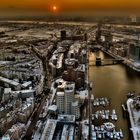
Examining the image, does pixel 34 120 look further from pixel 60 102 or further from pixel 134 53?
pixel 134 53

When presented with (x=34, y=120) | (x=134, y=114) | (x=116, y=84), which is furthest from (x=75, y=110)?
(x=116, y=84)

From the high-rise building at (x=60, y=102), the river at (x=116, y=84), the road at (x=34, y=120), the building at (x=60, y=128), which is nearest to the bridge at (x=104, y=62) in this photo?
the river at (x=116, y=84)

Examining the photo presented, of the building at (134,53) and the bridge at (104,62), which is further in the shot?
the building at (134,53)

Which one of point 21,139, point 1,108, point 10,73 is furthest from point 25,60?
point 21,139

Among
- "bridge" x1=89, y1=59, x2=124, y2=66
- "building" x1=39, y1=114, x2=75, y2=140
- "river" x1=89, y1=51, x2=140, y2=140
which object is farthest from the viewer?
"bridge" x1=89, y1=59, x2=124, y2=66

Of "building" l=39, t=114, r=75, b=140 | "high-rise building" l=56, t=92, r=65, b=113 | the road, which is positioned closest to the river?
"high-rise building" l=56, t=92, r=65, b=113

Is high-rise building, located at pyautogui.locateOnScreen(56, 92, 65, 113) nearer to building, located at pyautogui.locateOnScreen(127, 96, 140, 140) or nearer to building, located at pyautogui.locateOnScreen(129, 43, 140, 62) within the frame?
building, located at pyautogui.locateOnScreen(127, 96, 140, 140)

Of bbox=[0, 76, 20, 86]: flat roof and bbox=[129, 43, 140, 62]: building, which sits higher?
bbox=[129, 43, 140, 62]: building

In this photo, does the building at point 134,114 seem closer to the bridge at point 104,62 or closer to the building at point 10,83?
the building at point 10,83
